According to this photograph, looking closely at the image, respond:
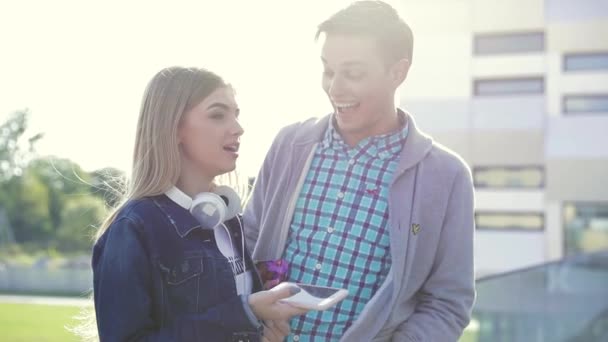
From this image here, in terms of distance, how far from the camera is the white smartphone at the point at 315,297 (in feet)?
5.57

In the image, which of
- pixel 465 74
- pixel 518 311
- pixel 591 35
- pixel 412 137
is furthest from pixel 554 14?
pixel 412 137

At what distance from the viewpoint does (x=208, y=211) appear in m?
1.81

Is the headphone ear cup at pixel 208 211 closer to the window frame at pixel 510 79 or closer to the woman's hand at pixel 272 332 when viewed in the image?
the woman's hand at pixel 272 332

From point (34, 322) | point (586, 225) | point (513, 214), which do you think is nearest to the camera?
point (34, 322)

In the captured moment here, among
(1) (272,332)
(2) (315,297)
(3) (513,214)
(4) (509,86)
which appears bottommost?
(3) (513,214)

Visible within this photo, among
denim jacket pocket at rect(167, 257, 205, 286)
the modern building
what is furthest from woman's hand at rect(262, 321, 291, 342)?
the modern building

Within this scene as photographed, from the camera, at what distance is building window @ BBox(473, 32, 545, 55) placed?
26688 mm

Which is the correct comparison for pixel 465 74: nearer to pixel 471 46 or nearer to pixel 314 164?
pixel 471 46

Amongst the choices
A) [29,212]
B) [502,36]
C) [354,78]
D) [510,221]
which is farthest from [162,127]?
[29,212]

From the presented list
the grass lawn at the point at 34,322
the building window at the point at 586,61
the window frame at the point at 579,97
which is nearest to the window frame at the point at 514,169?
the window frame at the point at 579,97

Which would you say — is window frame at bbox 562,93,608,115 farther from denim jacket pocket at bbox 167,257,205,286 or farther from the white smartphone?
denim jacket pocket at bbox 167,257,205,286

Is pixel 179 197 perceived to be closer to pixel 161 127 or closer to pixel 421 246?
pixel 161 127

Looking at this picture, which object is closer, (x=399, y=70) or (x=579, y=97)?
(x=399, y=70)

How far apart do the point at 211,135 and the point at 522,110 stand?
2648cm
